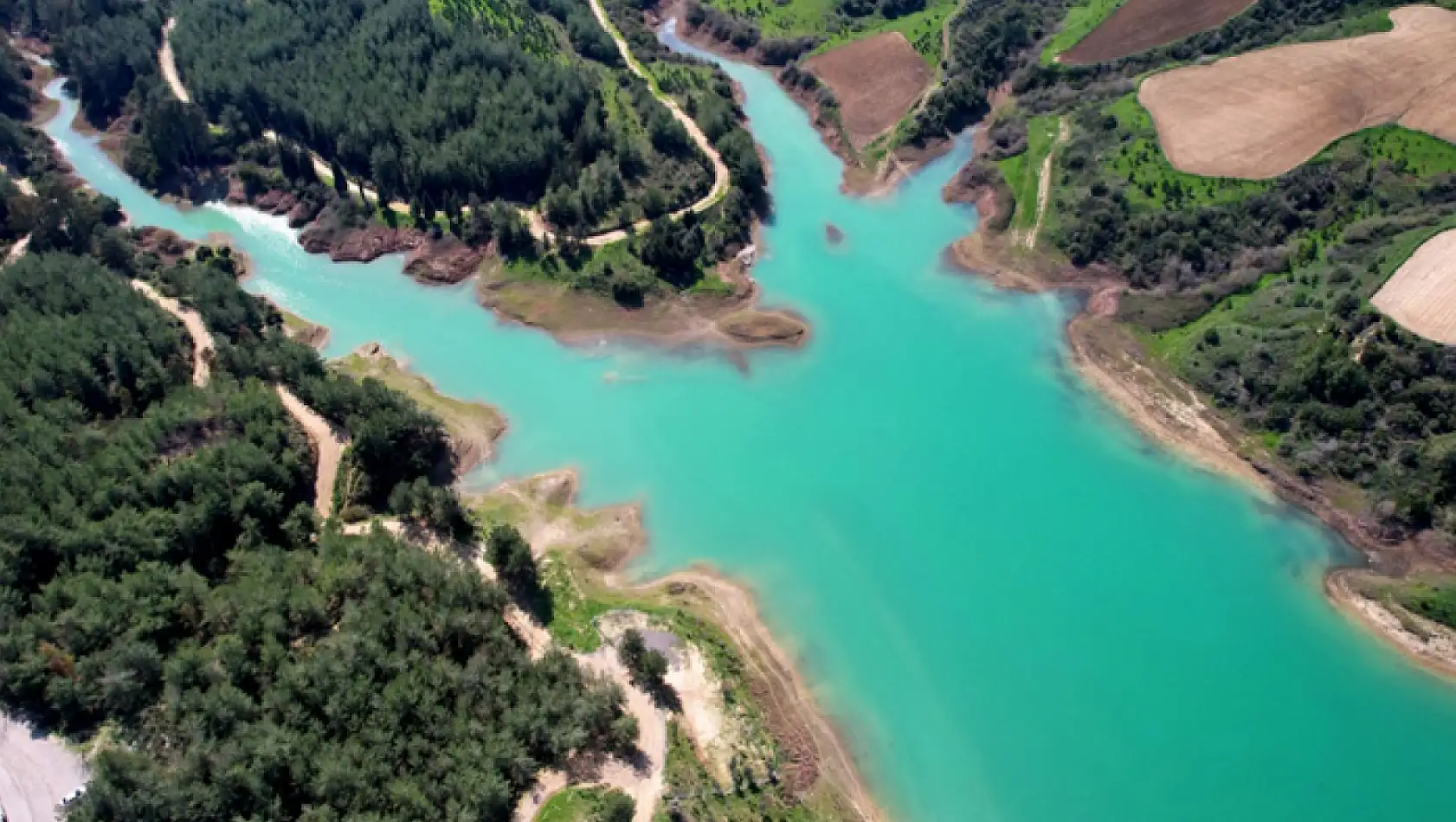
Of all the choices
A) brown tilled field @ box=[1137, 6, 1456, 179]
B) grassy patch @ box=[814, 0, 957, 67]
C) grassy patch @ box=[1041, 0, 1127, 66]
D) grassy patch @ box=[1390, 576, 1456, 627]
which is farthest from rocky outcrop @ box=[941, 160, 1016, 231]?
grassy patch @ box=[1390, 576, 1456, 627]

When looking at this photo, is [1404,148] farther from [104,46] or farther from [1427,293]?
[104,46]

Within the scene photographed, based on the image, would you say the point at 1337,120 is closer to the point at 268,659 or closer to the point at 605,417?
the point at 605,417

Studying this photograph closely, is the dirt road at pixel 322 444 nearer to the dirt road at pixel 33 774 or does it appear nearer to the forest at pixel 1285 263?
the dirt road at pixel 33 774

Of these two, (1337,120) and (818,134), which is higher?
(1337,120)

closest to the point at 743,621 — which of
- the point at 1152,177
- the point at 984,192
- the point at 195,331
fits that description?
the point at 195,331

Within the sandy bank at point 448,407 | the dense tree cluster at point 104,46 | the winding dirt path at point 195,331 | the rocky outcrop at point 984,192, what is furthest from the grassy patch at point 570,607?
the dense tree cluster at point 104,46

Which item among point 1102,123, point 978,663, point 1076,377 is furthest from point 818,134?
point 978,663
